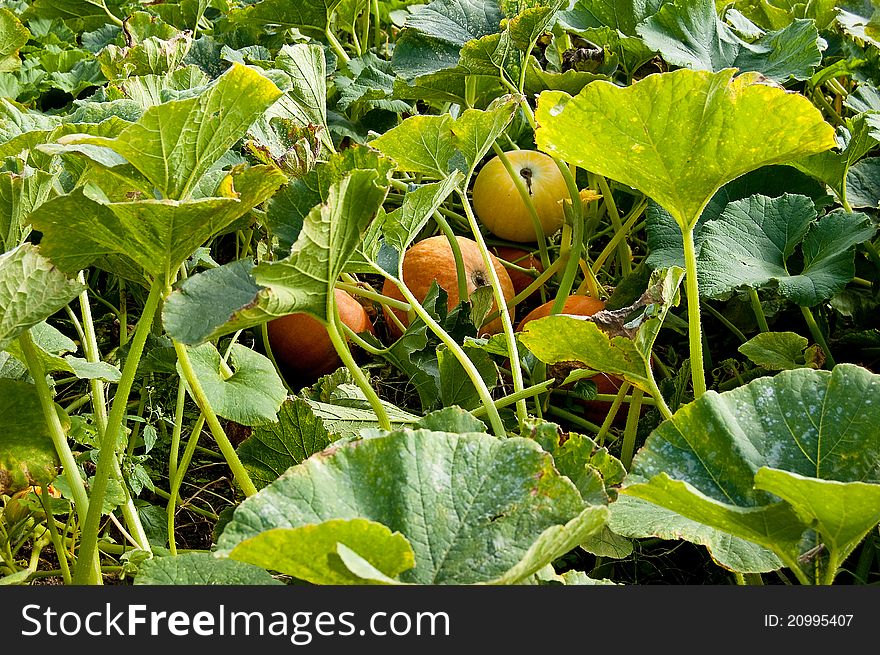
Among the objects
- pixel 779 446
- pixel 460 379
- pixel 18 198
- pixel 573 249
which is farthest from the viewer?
pixel 573 249

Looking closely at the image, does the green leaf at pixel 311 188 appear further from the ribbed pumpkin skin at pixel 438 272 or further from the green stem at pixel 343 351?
the ribbed pumpkin skin at pixel 438 272

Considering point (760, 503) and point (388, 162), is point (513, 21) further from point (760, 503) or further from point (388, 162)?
point (760, 503)

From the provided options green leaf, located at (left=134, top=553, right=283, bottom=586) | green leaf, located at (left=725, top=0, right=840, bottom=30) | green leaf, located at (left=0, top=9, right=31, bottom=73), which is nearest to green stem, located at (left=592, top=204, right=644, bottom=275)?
green leaf, located at (left=725, top=0, right=840, bottom=30)

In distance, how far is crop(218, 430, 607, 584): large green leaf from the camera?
63 centimetres

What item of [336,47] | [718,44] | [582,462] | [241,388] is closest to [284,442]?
[241,388]

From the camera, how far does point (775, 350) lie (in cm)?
113

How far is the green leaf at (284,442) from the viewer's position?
94 centimetres

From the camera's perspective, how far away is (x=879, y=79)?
4.78ft

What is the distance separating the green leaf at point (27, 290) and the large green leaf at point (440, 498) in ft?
0.99

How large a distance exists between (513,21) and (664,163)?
0.46m

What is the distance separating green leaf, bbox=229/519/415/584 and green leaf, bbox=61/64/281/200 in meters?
0.34

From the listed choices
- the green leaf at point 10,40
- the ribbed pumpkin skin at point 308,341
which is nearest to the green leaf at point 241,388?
the ribbed pumpkin skin at point 308,341

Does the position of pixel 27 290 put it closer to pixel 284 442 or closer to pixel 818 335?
pixel 284 442

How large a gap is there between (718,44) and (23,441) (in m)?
1.00
